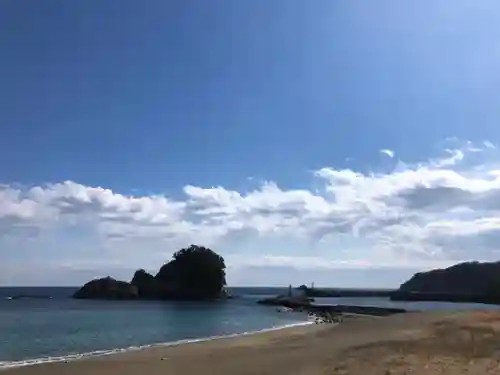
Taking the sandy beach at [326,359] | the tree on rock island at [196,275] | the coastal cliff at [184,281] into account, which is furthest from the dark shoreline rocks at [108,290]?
the sandy beach at [326,359]

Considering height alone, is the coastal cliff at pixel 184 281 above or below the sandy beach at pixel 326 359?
above

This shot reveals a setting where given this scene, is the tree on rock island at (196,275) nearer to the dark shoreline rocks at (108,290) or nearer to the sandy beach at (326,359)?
the dark shoreline rocks at (108,290)

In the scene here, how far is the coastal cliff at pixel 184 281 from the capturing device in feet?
552

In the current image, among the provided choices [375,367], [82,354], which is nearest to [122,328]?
[82,354]

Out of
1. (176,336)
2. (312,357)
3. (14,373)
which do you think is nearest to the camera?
(14,373)

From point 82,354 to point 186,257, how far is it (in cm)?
13768

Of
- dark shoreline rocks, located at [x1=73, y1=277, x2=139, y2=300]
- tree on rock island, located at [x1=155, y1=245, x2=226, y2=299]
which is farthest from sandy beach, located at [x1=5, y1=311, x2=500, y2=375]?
dark shoreline rocks, located at [x1=73, y1=277, x2=139, y2=300]

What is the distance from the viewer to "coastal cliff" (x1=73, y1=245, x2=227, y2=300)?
168 m

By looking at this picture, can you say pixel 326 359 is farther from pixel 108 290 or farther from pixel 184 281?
pixel 108 290

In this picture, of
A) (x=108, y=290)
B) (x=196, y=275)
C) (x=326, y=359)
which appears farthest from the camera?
(x=108, y=290)

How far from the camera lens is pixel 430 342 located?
97.7ft

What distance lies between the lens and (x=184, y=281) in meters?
170

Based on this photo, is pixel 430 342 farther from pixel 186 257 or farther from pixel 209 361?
pixel 186 257

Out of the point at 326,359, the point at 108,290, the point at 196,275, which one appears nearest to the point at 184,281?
the point at 196,275
